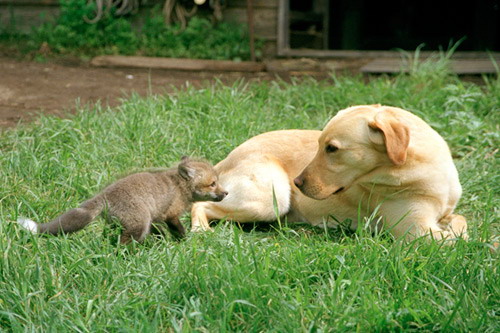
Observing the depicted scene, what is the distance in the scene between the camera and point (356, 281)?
10.5ft

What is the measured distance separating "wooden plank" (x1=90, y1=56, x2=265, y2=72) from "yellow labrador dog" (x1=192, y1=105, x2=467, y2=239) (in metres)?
4.79

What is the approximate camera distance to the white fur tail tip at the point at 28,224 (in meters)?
3.80

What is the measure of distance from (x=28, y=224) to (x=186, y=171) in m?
1.04

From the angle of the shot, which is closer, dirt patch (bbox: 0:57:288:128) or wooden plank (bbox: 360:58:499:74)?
dirt patch (bbox: 0:57:288:128)

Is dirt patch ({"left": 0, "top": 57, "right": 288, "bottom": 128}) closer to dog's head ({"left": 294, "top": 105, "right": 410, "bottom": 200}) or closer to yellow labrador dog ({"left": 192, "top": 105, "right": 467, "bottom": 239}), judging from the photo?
yellow labrador dog ({"left": 192, "top": 105, "right": 467, "bottom": 239})

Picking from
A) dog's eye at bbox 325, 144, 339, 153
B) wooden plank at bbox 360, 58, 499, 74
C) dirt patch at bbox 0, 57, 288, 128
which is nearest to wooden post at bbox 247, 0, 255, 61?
dirt patch at bbox 0, 57, 288, 128

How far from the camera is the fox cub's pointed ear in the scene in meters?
4.29

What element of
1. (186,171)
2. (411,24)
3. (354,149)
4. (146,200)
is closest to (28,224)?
(146,200)

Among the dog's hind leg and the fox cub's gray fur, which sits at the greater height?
the fox cub's gray fur

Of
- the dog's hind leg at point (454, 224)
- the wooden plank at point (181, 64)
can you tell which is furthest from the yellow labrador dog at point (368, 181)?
the wooden plank at point (181, 64)

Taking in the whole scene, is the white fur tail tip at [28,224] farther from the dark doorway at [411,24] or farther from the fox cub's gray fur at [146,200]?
the dark doorway at [411,24]

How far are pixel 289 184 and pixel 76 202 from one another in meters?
1.51

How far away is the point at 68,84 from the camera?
818 centimetres

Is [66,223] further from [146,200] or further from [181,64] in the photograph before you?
[181,64]
